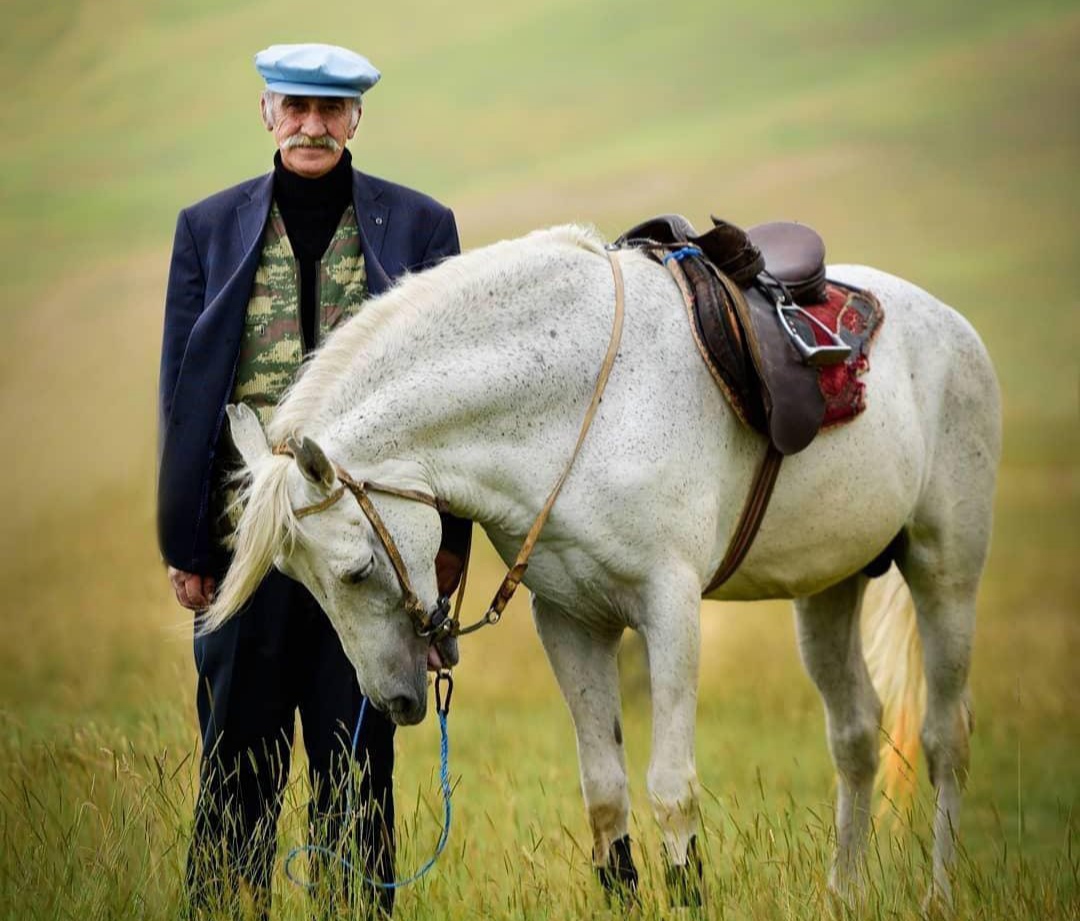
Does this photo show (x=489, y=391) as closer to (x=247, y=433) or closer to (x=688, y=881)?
(x=247, y=433)

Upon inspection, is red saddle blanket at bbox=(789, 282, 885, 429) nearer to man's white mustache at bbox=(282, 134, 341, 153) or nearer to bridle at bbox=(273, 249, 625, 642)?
bridle at bbox=(273, 249, 625, 642)

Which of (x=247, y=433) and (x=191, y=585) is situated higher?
(x=247, y=433)

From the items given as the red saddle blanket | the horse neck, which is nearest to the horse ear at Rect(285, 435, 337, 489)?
the horse neck

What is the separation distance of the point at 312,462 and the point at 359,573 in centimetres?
32

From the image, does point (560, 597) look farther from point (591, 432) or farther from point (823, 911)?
point (823, 911)

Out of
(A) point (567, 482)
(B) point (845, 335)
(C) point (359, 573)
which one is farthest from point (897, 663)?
(C) point (359, 573)

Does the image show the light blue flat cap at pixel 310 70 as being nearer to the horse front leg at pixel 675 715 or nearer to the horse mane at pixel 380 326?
the horse mane at pixel 380 326

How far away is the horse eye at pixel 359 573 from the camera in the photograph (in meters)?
3.53

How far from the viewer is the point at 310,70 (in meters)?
3.92

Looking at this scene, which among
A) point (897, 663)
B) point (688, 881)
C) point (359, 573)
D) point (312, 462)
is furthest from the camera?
point (897, 663)

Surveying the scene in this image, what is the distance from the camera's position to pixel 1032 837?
6.85 m

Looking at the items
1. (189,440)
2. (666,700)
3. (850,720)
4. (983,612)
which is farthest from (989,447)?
(983,612)

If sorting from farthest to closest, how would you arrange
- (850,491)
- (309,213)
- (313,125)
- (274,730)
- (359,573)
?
1. (850,491)
2. (274,730)
3. (309,213)
4. (313,125)
5. (359,573)

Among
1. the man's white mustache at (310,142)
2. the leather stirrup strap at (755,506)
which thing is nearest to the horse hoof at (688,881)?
the leather stirrup strap at (755,506)
